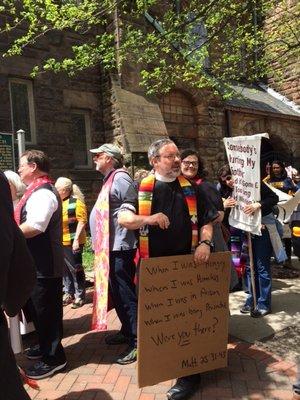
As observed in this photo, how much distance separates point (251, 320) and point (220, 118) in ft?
29.9

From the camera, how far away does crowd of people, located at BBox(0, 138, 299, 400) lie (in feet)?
10.1

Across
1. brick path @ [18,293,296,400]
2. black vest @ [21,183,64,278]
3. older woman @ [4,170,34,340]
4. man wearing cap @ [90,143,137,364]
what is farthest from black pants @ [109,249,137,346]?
older woman @ [4,170,34,340]

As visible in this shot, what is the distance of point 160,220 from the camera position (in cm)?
291

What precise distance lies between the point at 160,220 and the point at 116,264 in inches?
37.8

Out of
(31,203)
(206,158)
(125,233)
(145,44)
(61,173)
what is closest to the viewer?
(31,203)

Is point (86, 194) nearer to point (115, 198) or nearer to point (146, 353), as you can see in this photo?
point (115, 198)

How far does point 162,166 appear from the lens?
3.07m

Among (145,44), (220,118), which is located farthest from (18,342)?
(220,118)

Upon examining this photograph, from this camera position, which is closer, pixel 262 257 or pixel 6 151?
pixel 262 257

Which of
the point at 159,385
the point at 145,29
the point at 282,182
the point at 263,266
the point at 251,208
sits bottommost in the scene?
the point at 159,385

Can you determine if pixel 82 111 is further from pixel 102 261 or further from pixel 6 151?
pixel 102 261

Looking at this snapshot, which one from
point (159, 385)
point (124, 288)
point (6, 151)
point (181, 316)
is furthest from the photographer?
point (6, 151)

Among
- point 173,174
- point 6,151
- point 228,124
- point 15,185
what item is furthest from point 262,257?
point 228,124

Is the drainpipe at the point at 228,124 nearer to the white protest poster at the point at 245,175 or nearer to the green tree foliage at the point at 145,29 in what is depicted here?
the green tree foliage at the point at 145,29
